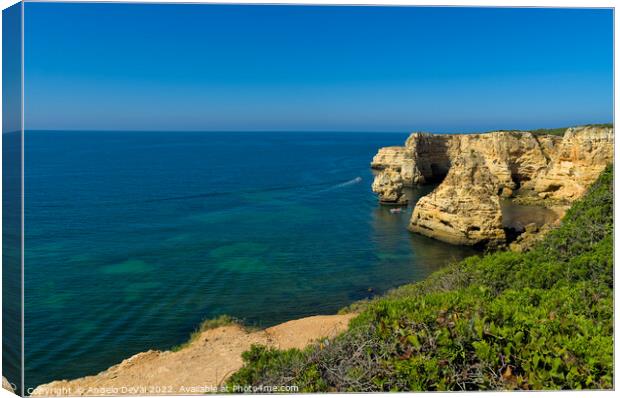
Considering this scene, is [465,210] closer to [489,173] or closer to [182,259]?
[489,173]

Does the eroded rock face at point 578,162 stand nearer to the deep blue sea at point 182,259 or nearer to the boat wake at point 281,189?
the deep blue sea at point 182,259

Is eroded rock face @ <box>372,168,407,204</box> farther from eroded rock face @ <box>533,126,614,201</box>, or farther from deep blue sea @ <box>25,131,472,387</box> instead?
eroded rock face @ <box>533,126,614,201</box>

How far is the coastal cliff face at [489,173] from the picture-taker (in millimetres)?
27062

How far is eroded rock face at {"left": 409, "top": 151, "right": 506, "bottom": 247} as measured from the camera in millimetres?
26719

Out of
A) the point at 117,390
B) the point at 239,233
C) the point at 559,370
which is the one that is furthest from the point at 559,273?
the point at 239,233

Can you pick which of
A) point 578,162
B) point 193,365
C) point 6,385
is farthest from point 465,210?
point 6,385

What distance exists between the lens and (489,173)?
31.8 metres

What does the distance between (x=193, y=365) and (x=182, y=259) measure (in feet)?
44.4

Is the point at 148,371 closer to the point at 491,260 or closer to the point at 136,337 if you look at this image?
the point at 136,337

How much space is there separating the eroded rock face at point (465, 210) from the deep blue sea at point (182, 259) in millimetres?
936

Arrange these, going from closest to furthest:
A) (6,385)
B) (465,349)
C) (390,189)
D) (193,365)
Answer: (465,349) → (6,385) → (193,365) → (390,189)

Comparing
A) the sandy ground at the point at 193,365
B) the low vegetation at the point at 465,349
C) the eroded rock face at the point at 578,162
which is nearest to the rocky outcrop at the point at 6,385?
the sandy ground at the point at 193,365

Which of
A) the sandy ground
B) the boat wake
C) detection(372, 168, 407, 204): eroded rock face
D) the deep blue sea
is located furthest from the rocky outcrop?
the boat wake

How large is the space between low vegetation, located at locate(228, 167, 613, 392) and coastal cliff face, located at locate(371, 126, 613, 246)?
62.5 ft
